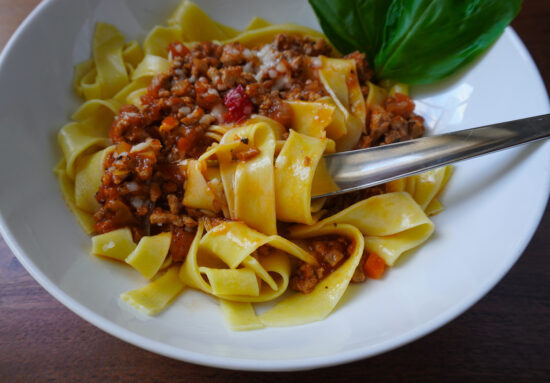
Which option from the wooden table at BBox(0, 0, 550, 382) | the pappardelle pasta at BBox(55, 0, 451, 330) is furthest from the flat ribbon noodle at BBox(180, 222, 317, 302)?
the wooden table at BBox(0, 0, 550, 382)

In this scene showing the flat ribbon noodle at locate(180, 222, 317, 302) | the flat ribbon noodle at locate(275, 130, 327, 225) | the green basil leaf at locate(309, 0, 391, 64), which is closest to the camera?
the flat ribbon noodle at locate(180, 222, 317, 302)

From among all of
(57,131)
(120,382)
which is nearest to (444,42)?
(57,131)

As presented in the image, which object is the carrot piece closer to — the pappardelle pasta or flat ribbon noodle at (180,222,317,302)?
the pappardelle pasta

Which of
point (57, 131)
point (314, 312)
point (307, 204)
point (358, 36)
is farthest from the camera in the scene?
point (358, 36)

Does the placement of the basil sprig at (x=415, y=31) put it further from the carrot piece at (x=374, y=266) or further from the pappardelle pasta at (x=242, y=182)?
the carrot piece at (x=374, y=266)

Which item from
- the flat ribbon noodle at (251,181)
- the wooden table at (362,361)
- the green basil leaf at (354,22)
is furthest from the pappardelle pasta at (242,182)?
the wooden table at (362,361)

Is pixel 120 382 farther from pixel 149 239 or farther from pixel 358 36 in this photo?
pixel 358 36
